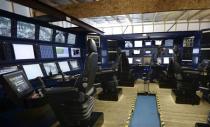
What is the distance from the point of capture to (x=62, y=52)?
171 inches

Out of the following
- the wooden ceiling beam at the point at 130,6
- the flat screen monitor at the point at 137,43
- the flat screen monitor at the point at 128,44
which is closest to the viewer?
the wooden ceiling beam at the point at 130,6

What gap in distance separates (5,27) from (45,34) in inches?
44.5

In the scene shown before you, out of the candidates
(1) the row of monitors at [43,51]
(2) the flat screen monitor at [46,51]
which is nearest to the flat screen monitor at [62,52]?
(1) the row of monitors at [43,51]

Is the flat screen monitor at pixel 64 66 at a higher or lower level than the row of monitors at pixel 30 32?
lower

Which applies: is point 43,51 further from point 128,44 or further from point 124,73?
point 128,44

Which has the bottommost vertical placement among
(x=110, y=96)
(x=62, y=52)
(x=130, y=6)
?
(x=110, y=96)

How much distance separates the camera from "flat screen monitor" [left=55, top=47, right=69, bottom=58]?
4148 millimetres

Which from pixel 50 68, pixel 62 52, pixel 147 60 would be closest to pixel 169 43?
pixel 147 60

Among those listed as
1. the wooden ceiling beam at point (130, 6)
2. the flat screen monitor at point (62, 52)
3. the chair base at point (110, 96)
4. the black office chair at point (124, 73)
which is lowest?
the chair base at point (110, 96)

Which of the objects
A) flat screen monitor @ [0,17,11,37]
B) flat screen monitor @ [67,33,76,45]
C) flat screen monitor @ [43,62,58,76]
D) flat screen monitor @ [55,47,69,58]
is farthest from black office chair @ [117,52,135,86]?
flat screen monitor @ [0,17,11,37]

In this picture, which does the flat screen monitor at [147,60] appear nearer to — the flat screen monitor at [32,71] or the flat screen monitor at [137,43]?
the flat screen monitor at [137,43]

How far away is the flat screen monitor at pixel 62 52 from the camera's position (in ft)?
13.6

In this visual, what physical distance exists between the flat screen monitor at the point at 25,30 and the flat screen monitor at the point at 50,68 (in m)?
0.67

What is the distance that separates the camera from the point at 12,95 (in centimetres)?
201
